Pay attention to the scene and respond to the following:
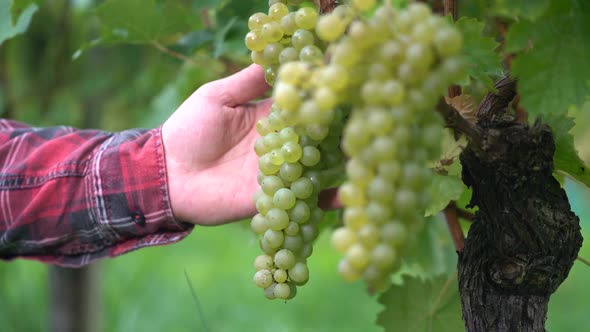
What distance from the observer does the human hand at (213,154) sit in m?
1.17

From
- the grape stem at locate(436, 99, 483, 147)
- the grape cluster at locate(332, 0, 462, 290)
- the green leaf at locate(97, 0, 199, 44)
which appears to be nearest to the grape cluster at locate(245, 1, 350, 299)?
the grape stem at locate(436, 99, 483, 147)

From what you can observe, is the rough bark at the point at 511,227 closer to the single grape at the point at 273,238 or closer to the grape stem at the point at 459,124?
the grape stem at the point at 459,124

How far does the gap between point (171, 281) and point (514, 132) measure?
2.99 metres

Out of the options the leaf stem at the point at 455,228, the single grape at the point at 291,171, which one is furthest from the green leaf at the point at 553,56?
the leaf stem at the point at 455,228

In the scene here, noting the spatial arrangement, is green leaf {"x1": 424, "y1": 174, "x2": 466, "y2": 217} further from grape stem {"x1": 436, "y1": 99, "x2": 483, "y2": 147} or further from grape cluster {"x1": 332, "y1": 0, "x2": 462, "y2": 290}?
grape cluster {"x1": 332, "y1": 0, "x2": 462, "y2": 290}

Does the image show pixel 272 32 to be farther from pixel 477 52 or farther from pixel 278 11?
pixel 477 52

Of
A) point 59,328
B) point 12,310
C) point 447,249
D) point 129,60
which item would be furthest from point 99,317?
point 447,249

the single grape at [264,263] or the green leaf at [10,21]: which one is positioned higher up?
the green leaf at [10,21]

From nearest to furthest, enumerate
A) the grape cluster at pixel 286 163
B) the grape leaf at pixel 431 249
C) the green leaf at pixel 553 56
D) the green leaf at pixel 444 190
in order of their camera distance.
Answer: the green leaf at pixel 553 56 → the grape cluster at pixel 286 163 → the green leaf at pixel 444 190 → the grape leaf at pixel 431 249

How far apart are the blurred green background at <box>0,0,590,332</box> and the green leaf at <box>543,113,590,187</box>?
542 mm

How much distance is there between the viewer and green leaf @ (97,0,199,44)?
1.30m

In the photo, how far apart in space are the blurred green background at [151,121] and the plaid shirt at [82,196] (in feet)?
0.72

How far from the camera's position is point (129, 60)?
2244 millimetres

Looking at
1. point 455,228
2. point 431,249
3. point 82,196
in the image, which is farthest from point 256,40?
point 431,249
